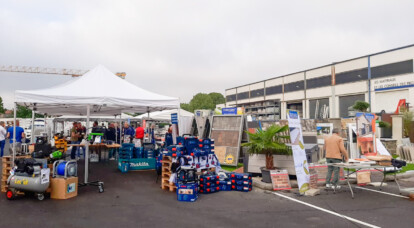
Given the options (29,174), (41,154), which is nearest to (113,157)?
(41,154)

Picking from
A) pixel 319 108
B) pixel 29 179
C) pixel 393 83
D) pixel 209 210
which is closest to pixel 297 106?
pixel 319 108

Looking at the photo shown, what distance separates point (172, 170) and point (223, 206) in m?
1.72

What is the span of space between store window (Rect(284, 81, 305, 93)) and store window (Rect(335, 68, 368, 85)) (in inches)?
258

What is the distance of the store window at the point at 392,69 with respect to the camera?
99.0 feet

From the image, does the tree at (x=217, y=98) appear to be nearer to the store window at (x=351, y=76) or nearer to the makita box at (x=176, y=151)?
the store window at (x=351, y=76)

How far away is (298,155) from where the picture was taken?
7617 millimetres


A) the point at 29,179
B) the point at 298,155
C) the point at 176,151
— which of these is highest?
the point at 176,151

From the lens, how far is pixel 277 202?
6.60m

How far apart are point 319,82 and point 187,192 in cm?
3971

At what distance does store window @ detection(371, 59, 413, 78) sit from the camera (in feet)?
99.0

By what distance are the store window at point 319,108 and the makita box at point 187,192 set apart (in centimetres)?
3778

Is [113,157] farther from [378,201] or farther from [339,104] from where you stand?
[339,104]

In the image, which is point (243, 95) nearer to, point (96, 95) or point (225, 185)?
point (225, 185)

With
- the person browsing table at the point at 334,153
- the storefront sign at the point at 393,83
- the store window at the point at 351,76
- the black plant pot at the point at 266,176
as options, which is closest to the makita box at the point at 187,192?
the black plant pot at the point at 266,176
